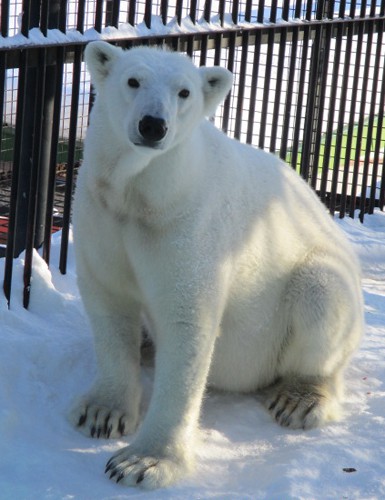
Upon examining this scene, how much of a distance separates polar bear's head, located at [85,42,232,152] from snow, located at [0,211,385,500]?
1.16 metres

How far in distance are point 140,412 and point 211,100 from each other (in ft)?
4.32

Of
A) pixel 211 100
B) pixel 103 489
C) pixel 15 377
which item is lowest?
pixel 103 489

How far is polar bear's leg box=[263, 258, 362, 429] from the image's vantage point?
4.20m

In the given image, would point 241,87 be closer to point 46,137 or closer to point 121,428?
point 46,137

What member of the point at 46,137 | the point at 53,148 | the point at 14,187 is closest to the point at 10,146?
the point at 46,137

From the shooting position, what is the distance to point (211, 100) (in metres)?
3.84

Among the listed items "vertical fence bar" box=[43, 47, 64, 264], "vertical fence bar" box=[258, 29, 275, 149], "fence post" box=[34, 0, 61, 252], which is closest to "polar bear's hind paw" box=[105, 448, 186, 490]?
"vertical fence bar" box=[43, 47, 64, 264]

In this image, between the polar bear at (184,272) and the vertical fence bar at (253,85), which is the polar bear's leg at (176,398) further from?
the vertical fence bar at (253,85)

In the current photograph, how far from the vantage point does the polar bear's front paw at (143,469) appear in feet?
11.3

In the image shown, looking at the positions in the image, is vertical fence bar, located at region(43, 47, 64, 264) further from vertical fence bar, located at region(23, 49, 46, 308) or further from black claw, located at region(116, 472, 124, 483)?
black claw, located at region(116, 472, 124, 483)

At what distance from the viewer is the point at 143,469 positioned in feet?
11.3

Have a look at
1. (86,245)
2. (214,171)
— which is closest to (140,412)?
(86,245)

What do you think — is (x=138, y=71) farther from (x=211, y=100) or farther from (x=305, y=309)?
(x=305, y=309)

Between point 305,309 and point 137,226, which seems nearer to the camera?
point 137,226
